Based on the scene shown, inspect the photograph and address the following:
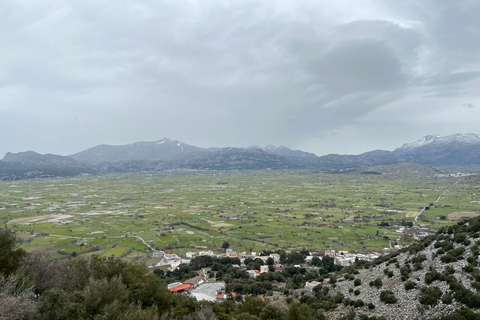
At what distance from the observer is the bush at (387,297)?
21.2m

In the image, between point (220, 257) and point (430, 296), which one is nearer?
point (430, 296)

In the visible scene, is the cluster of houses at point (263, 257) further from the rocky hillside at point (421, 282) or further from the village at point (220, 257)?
the rocky hillside at point (421, 282)

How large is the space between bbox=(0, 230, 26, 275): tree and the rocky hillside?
22.6 m

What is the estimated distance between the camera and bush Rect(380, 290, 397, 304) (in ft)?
69.7

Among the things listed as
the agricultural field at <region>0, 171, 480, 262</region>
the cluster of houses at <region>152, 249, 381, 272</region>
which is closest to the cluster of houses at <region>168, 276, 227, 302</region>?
the cluster of houses at <region>152, 249, 381, 272</region>

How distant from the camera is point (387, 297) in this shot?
2162cm

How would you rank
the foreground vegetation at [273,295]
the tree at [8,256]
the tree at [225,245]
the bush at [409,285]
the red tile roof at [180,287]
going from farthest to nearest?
the tree at [225,245]
the red tile roof at [180,287]
the bush at [409,285]
the tree at [8,256]
the foreground vegetation at [273,295]

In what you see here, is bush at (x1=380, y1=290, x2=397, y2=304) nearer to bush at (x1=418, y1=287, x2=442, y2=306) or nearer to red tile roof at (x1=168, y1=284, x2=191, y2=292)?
bush at (x1=418, y1=287, x2=442, y2=306)

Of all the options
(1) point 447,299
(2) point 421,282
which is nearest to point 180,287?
(2) point 421,282

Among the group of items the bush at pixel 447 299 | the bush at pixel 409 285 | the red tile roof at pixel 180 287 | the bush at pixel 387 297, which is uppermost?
the bush at pixel 447 299

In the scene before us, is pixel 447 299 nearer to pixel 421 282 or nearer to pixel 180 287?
pixel 421 282

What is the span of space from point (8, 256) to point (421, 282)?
2878cm

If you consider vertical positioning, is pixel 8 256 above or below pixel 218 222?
above

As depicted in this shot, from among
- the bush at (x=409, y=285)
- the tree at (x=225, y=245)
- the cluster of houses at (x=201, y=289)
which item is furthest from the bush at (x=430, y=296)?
the tree at (x=225, y=245)
